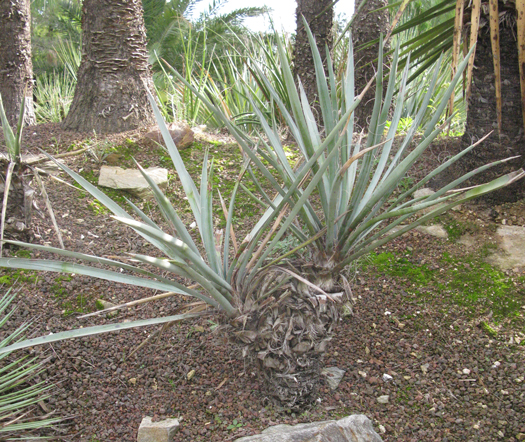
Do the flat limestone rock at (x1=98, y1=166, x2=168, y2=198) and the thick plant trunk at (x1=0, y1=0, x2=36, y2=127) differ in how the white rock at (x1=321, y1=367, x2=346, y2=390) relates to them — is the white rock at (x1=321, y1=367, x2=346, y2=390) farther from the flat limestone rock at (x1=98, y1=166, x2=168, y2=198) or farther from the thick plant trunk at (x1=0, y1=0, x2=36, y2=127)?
the thick plant trunk at (x1=0, y1=0, x2=36, y2=127)

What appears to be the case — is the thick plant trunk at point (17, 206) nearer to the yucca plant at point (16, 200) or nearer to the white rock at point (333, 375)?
the yucca plant at point (16, 200)

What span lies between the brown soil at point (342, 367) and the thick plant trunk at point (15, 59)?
3.13 metres

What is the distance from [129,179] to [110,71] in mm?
1009

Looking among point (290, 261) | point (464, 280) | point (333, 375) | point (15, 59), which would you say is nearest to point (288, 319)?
point (290, 261)

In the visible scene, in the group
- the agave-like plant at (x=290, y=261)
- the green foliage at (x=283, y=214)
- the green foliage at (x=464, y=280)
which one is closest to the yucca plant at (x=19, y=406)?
the green foliage at (x=283, y=214)

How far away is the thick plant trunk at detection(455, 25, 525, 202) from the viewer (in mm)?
2516

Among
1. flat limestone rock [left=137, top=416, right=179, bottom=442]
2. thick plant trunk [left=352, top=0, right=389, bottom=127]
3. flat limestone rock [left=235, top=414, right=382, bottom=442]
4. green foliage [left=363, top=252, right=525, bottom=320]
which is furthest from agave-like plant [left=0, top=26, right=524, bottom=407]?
thick plant trunk [left=352, top=0, right=389, bottom=127]

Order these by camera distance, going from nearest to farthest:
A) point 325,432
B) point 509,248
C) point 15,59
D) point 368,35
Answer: point 325,432 → point 509,248 → point 368,35 → point 15,59

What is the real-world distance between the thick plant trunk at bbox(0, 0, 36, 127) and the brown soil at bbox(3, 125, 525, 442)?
3125 millimetres

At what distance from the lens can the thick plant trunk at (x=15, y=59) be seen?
15.5ft

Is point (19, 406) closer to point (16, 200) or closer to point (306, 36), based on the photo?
point (16, 200)

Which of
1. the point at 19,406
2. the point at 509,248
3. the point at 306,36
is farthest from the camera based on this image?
the point at 306,36

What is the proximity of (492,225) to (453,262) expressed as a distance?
0.37 metres

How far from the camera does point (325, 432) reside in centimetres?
146
